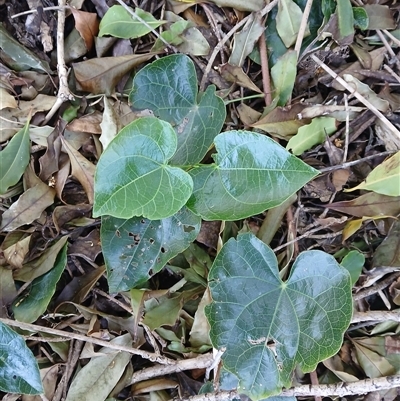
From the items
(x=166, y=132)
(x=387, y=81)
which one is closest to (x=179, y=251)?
(x=166, y=132)

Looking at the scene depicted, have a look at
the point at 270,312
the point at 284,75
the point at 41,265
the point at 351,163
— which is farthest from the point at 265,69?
the point at 41,265

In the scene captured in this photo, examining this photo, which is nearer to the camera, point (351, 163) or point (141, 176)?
point (141, 176)

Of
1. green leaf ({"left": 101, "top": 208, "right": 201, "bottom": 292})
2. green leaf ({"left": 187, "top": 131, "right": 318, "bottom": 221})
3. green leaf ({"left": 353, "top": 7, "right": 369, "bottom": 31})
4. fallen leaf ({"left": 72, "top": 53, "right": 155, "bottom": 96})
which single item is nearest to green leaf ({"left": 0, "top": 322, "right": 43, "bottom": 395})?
green leaf ({"left": 101, "top": 208, "right": 201, "bottom": 292})

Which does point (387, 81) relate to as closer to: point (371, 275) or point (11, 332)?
point (371, 275)

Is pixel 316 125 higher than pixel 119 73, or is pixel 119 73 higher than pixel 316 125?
pixel 119 73

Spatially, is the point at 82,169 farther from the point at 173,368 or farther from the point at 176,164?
the point at 173,368

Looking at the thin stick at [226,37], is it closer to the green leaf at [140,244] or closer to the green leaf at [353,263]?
the green leaf at [140,244]

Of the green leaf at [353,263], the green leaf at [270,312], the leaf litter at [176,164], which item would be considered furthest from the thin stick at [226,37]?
the green leaf at [353,263]
